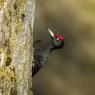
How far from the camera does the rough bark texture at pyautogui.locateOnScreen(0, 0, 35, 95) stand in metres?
6.19

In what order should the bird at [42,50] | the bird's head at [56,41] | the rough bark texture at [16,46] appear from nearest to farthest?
the rough bark texture at [16,46] → the bird at [42,50] → the bird's head at [56,41]

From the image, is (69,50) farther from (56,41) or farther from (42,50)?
(42,50)

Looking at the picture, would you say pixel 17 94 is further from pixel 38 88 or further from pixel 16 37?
pixel 38 88

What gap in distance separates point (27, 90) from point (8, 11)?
92cm

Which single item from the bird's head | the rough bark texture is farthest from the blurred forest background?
the rough bark texture

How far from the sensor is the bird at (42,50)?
307 inches

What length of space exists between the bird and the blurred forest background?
31.0 ft

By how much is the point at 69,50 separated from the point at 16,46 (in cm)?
1272

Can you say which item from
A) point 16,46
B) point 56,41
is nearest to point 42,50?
point 56,41

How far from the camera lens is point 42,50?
8.23 meters

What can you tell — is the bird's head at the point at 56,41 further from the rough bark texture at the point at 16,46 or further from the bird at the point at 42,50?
the rough bark texture at the point at 16,46

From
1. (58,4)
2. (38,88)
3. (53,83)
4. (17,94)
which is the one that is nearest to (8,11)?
(17,94)

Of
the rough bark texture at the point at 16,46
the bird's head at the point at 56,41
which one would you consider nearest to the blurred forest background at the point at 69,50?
the bird's head at the point at 56,41

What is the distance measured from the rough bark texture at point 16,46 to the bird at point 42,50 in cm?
113
